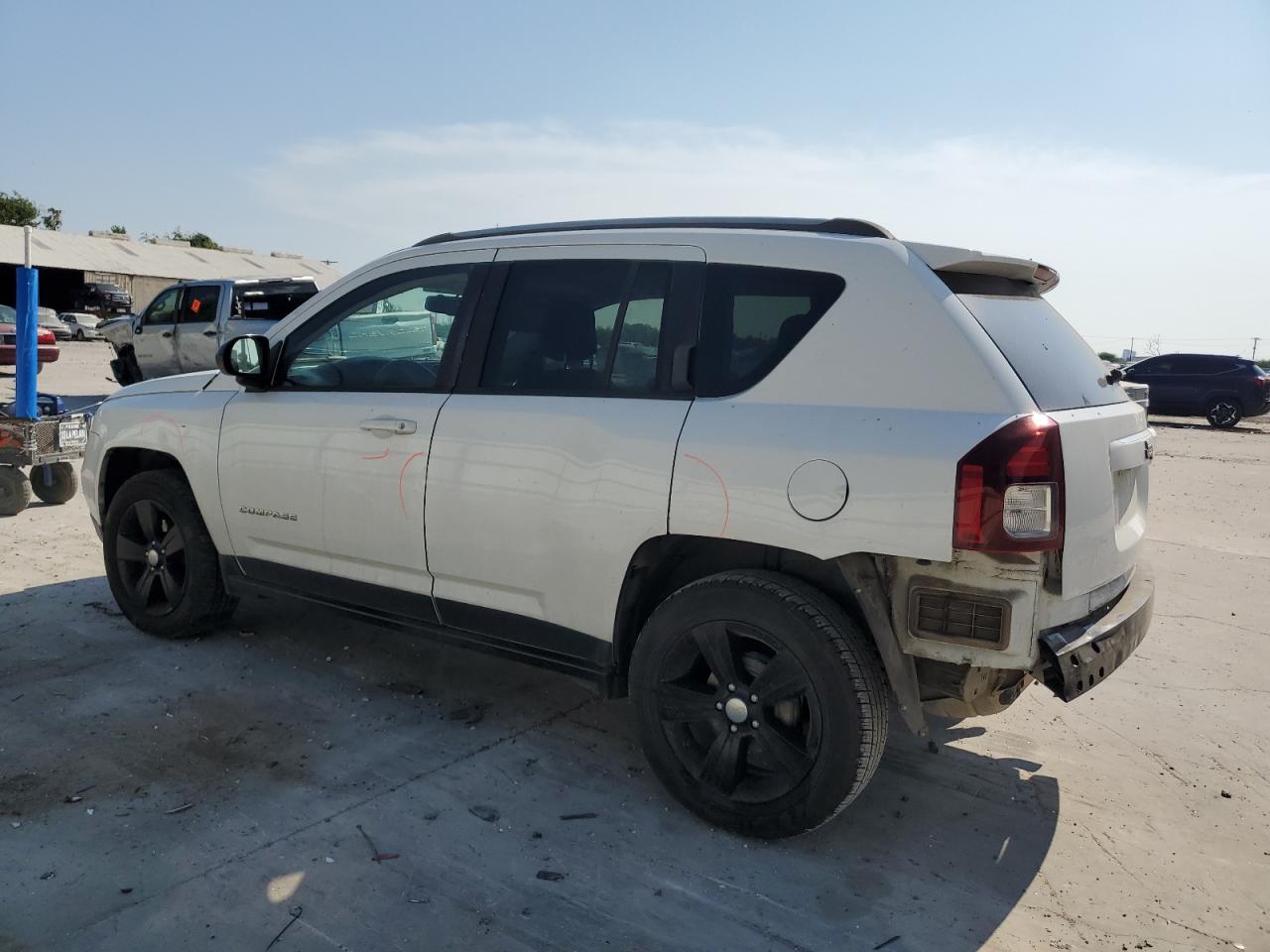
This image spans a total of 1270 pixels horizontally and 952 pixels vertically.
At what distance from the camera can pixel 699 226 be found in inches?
153

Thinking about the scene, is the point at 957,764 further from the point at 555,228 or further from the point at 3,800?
the point at 3,800

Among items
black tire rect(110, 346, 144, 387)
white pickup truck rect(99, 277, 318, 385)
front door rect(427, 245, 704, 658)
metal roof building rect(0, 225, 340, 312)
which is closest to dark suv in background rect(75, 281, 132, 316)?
metal roof building rect(0, 225, 340, 312)

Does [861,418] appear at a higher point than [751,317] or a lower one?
lower

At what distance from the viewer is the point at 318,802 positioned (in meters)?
3.63

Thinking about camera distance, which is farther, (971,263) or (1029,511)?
(971,263)

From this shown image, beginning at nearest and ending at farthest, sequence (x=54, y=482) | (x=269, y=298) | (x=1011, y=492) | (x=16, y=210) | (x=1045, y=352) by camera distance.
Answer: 1. (x=1011, y=492)
2. (x=1045, y=352)
3. (x=54, y=482)
4. (x=269, y=298)
5. (x=16, y=210)

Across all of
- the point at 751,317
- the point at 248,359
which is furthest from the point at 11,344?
the point at 751,317

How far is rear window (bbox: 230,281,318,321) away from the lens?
49.4ft

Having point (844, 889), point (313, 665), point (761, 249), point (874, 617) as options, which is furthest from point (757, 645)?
point (313, 665)

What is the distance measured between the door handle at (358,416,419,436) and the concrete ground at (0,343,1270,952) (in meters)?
1.26

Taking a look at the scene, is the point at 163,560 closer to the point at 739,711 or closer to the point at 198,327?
the point at 739,711

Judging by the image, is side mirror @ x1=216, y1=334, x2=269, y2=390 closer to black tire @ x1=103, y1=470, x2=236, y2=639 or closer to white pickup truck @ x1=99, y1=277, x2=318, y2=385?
black tire @ x1=103, y1=470, x2=236, y2=639

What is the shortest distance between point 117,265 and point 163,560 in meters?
47.4

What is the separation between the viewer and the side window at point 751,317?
134 inches
